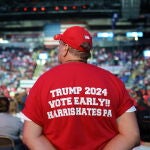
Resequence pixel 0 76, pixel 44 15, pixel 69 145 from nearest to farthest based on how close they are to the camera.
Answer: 1. pixel 69 145
2. pixel 0 76
3. pixel 44 15

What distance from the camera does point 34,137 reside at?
6.90 ft

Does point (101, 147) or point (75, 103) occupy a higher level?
point (75, 103)

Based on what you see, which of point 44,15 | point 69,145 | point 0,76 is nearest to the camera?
point 69,145

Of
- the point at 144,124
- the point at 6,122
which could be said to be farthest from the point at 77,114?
the point at 6,122

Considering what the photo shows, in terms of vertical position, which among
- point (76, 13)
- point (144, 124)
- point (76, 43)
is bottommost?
point (144, 124)

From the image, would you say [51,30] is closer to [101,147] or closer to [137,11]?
[137,11]

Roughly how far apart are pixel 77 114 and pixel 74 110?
2cm

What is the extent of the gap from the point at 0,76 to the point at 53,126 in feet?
119

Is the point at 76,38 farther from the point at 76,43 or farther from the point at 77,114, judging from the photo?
the point at 77,114

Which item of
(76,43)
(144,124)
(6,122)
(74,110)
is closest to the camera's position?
(74,110)

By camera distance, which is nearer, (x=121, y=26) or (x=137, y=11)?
(x=137, y=11)

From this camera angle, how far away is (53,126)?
2.11 m

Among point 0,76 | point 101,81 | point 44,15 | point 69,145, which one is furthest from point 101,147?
point 44,15

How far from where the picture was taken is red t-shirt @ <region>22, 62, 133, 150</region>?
2.11m
